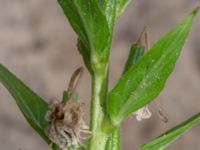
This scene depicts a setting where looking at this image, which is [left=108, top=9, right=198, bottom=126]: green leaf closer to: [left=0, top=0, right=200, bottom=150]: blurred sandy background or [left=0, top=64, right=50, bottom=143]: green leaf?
[left=0, top=64, right=50, bottom=143]: green leaf

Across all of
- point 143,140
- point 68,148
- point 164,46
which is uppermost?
point 164,46

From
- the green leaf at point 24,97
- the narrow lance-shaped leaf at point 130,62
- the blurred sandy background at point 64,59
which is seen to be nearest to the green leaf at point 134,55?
the narrow lance-shaped leaf at point 130,62

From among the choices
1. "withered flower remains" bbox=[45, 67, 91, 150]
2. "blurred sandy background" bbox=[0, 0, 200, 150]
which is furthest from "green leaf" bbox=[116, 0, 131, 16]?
"blurred sandy background" bbox=[0, 0, 200, 150]

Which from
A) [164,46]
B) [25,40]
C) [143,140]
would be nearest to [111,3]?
[164,46]

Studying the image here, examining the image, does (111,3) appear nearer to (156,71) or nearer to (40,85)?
(156,71)

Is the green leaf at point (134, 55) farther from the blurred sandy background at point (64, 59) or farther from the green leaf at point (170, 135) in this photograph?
the blurred sandy background at point (64, 59)

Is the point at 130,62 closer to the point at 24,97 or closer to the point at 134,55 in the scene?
the point at 134,55

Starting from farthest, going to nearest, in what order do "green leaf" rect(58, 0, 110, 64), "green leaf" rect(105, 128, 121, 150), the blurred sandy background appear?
1. the blurred sandy background
2. "green leaf" rect(105, 128, 121, 150)
3. "green leaf" rect(58, 0, 110, 64)
